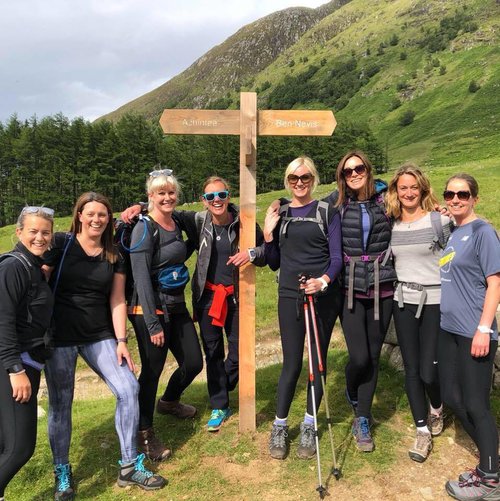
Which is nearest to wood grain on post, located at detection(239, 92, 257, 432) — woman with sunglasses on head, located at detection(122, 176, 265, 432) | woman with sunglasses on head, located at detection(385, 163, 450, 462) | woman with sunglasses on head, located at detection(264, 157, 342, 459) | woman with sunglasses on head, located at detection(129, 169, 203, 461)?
woman with sunglasses on head, located at detection(122, 176, 265, 432)

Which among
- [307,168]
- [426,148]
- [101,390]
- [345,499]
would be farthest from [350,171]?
[426,148]

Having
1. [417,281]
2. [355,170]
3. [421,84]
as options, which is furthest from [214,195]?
[421,84]

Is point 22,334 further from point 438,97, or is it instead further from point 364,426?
point 438,97

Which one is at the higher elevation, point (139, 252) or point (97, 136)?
point (97, 136)

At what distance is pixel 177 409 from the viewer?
6.82 m

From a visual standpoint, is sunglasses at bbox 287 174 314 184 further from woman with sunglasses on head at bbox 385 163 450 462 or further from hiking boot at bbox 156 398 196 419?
hiking boot at bbox 156 398 196 419

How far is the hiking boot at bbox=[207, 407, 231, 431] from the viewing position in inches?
246

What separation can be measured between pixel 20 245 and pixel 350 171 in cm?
382

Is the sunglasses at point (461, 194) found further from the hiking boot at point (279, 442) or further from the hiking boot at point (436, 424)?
the hiking boot at point (279, 442)

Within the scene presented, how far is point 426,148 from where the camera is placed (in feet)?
295

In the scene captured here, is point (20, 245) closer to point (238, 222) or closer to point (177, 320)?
point (177, 320)

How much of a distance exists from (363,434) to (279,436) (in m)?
1.08

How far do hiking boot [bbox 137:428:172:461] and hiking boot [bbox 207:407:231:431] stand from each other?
73 centimetres

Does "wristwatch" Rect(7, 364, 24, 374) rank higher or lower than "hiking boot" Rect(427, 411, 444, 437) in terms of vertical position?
higher
